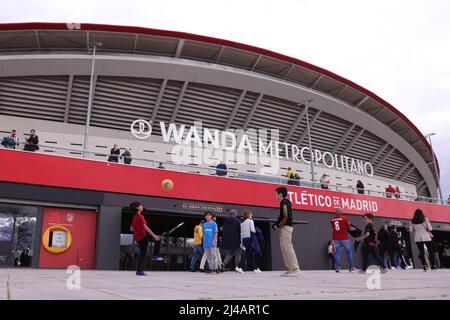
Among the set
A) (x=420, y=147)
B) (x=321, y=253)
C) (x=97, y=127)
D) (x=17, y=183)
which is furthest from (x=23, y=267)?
(x=420, y=147)

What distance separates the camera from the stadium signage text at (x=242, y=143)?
2178 cm

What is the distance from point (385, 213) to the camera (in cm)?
2147

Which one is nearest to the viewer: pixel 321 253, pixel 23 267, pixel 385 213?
pixel 23 267

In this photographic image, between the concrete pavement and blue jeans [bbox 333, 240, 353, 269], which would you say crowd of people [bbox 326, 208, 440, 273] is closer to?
blue jeans [bbox 333, 240, 353, 269]

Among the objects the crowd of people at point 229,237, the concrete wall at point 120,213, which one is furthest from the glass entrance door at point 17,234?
the crowd of people at point 229,237

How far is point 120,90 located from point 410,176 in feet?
91.6

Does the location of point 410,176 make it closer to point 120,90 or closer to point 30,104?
point 120,90

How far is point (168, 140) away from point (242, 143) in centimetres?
472

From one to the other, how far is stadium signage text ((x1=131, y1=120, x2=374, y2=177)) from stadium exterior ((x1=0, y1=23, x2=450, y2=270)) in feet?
0.34

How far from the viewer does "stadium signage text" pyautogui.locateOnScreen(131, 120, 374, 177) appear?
2178cm

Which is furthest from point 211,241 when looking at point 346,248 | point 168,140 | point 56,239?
point 168,140

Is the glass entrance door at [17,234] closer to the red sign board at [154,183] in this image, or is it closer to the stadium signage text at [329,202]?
the red sign board at [154,183]

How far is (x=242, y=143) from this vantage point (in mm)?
23344

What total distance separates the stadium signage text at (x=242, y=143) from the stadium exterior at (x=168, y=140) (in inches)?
4.1
